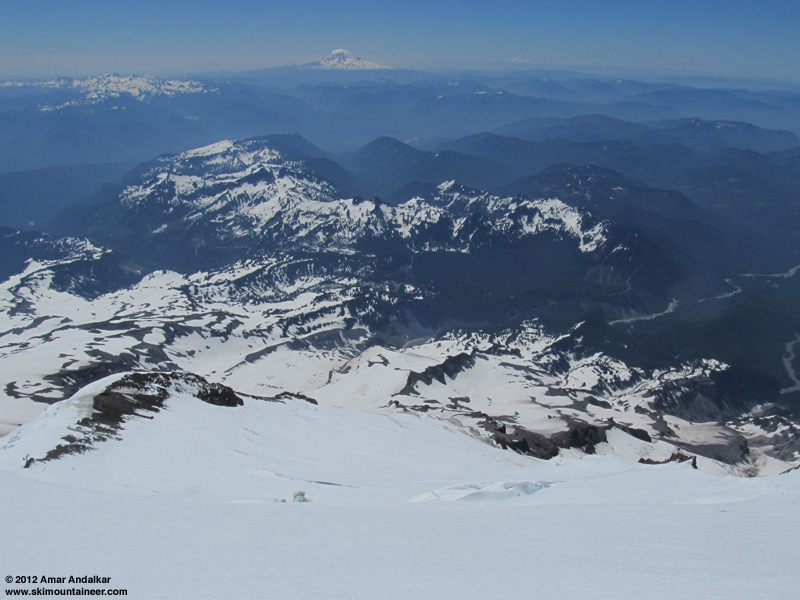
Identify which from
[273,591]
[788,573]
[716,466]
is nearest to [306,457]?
[273,591]

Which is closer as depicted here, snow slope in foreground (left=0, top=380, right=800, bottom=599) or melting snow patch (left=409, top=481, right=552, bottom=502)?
snow slope in foreground (left=0, top=380, right=800, bottom=599)

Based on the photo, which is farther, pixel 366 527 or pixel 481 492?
pixel 481 492

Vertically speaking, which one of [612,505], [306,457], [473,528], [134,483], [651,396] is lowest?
[651,396]

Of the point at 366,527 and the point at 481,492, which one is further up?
the point at 366,527

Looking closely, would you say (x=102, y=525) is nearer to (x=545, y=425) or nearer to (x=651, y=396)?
(x=545, y=425)

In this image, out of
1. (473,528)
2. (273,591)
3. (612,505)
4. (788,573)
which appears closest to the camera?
(273,591)

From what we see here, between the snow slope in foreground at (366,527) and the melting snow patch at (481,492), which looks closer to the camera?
the snow slope in foreground at (366,527)

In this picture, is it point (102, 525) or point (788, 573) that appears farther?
point (102, 525)

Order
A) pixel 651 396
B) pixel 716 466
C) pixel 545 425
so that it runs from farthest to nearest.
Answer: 1. pixel 651 396
2. pixel 545 425
3. pixel 716 466
